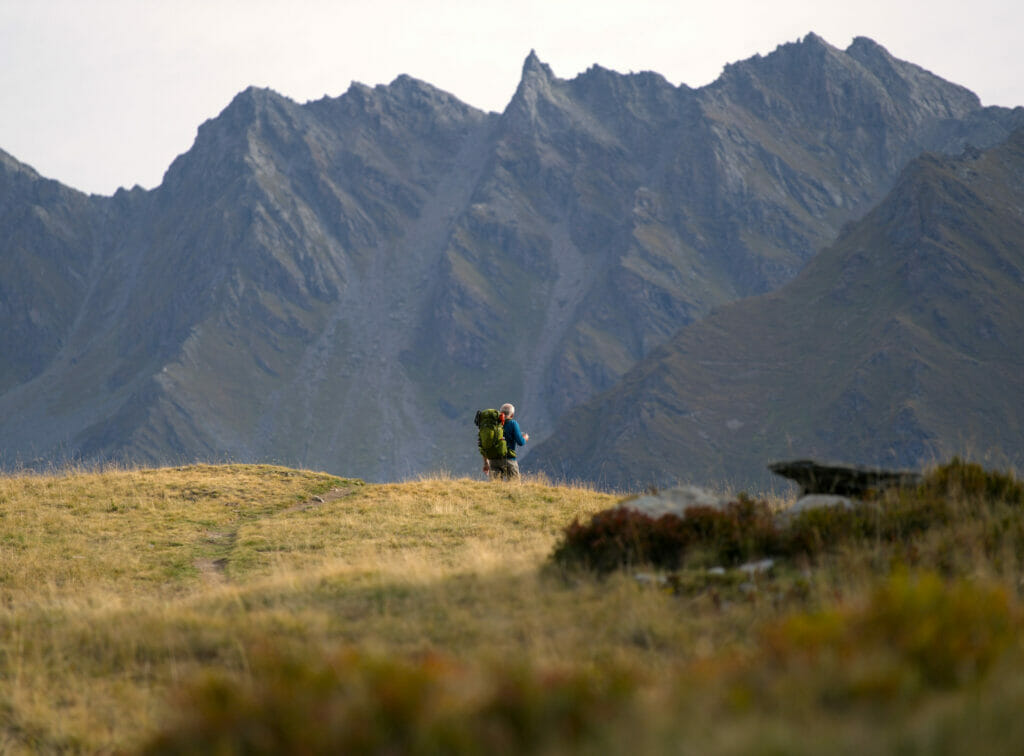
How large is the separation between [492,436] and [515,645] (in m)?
16.3

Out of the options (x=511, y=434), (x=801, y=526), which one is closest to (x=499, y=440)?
(x=511, y=434)

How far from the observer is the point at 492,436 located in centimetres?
2462

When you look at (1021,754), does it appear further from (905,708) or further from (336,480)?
(336,480)

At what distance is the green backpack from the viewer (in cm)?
2461

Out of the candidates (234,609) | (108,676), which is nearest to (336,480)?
(234,609)

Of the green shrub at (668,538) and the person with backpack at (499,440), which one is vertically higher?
the person with backpack at (499,440)

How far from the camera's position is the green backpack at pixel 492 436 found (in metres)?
24.6

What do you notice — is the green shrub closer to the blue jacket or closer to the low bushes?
the low bushes

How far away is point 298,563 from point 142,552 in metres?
3.73

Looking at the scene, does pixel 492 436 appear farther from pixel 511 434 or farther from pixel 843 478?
→ pixel 843 478

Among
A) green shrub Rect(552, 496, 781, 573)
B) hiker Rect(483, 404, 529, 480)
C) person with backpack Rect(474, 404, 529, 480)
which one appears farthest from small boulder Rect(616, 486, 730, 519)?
hiker Rect(483, 404, 529, 480)

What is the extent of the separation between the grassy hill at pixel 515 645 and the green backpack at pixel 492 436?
7.10 metres

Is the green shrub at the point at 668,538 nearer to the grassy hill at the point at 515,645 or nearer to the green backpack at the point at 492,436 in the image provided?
the grassy hill at the point at 515,645

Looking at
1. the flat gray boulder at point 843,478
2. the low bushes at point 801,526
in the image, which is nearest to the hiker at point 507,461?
the flat gray boulder at point 843,478
